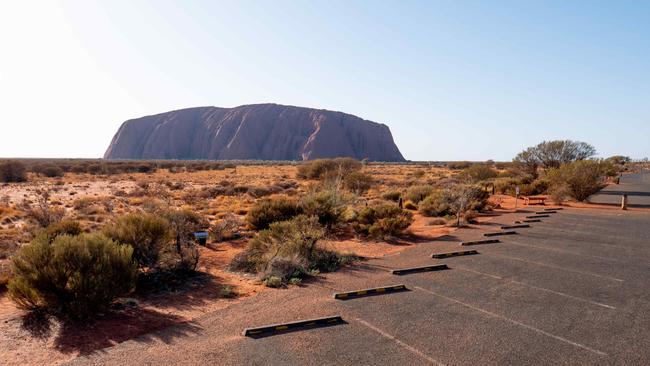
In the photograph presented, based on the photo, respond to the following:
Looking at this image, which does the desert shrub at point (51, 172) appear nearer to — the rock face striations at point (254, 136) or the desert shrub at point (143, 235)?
the desert shrub at point (143, 235)

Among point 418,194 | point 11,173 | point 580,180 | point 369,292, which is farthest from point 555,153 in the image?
point 11,173

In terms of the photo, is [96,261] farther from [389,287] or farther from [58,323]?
[389,287]

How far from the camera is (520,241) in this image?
45.2 feet

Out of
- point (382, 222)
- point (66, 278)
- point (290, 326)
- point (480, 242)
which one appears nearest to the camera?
point (290, 326)

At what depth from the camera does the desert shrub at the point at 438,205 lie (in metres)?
20.3

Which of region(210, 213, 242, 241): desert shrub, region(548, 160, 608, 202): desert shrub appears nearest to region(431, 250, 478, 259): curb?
→ region(210, 213, 242, 241): desert shrub

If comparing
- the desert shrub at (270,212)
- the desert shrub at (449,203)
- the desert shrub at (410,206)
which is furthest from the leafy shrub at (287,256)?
the desert shrub at (410,206)

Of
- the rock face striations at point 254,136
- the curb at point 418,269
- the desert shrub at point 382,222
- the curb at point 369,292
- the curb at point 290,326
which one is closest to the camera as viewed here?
the curb at point 290,326

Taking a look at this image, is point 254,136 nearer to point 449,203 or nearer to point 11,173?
point 11,173

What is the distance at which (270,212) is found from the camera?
52.2ft

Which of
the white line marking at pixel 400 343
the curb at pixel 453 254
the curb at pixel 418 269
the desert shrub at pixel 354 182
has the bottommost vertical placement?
the white line marking at pixel 400 343

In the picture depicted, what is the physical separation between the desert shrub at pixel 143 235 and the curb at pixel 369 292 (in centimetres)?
459

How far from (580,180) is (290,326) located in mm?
25496

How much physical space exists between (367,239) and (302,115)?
155306mm
